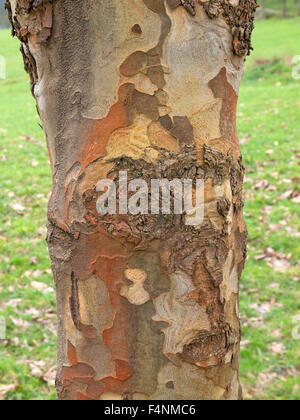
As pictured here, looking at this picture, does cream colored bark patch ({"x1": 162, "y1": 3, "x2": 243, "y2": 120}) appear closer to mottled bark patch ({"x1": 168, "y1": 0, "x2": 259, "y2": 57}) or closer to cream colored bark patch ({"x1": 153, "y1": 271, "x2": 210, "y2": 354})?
mottled bark patch ({"x1": 168, "y1": 0, "x2": 259, "y2": 57})

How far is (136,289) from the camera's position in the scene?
106 centimetres

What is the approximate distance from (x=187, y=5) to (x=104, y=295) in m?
0.69

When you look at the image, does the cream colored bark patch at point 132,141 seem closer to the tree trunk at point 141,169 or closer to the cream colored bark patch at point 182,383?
the tree trunk at point 141,169

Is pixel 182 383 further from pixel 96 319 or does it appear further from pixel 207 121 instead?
pixel 207 121

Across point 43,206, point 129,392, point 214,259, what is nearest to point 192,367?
point 129,392

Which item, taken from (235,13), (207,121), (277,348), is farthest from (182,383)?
(277,348)

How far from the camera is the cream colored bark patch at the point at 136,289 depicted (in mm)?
1060

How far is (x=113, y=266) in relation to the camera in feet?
3.49

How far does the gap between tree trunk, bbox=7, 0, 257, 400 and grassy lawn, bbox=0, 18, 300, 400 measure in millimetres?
1804

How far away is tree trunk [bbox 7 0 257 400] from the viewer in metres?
1.01

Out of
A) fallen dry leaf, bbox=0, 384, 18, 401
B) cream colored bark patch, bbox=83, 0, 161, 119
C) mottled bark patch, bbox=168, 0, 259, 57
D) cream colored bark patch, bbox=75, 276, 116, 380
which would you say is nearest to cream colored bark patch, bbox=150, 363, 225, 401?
cream colored bark patch, bbox=75, 276, 116, 380

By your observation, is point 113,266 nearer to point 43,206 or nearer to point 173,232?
point 173,232

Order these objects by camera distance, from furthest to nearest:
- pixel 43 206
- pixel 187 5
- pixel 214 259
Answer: pixel 43 206 → pixel 214 259 → pixel 187 5

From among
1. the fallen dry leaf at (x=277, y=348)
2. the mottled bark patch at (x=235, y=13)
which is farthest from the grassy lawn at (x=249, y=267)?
the mottled bark patch at (x=235, y=13)
